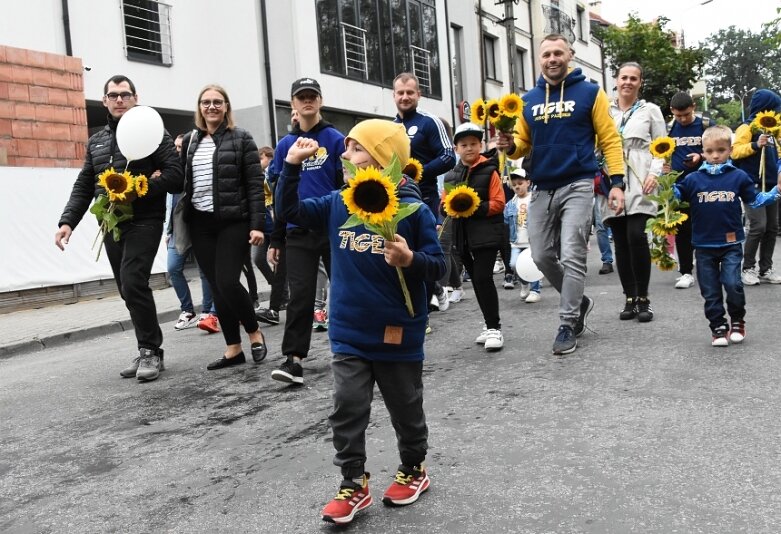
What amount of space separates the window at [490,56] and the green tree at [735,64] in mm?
88875

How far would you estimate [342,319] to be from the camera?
3.27m

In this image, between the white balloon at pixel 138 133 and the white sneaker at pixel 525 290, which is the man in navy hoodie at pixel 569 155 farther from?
the white sneaker at pixel 525 290

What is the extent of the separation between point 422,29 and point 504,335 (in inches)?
708

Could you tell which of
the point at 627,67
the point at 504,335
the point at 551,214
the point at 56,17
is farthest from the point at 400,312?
the point at 56,17

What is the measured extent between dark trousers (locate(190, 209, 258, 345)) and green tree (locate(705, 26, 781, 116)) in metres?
113

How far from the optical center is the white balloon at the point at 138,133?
5914mm

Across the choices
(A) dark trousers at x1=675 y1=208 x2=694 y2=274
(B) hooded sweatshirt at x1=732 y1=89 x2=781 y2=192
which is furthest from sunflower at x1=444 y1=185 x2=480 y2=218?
(B) hooded sweatshirt at x1=732 y1=89 x2=781 y2=192

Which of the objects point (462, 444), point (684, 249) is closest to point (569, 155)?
point (462, 444)

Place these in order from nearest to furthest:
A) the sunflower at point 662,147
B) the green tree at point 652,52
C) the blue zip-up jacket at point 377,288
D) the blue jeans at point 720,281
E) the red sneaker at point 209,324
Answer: the blue zip-up jacket at point 377,288
the blue jeans at point 720,281
the sunflower at point 662,147
the red sneaker at point 209,324
the green tree at point 652,52

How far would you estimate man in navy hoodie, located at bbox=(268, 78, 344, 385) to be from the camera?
5.44 meters

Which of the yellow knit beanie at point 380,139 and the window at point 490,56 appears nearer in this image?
the yellow knit beanie at point 380,139

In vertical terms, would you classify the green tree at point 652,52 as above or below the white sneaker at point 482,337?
above

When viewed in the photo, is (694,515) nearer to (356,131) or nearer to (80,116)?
(356,131)

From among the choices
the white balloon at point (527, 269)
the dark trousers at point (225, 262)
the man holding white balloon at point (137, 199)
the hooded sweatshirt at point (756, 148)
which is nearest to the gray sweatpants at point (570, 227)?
the dark trousers at point (225, 262)
